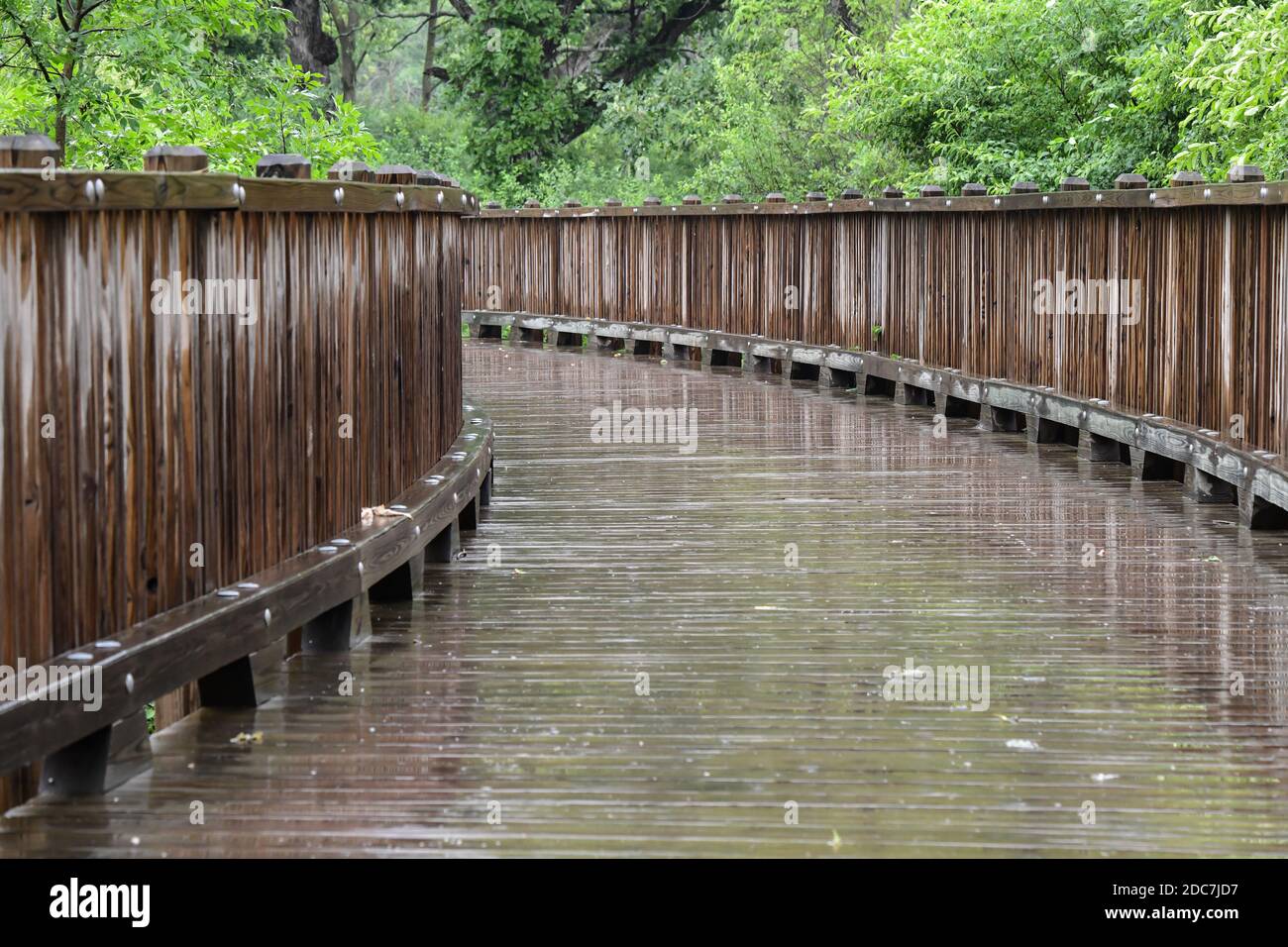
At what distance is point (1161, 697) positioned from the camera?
18.3 ft

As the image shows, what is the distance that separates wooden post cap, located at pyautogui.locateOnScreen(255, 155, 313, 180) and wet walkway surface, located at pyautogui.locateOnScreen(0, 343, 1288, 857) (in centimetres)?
155

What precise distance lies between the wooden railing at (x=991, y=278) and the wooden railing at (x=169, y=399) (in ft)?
13.4

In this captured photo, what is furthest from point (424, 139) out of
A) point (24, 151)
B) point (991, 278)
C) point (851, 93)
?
point (24, 151)

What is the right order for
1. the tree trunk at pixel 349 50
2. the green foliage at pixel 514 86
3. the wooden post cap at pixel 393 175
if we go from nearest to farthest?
the wooden post cap at pixel 393 175 → the green foliage at pixel 514 86 → the tree trunk at pixel 349 50

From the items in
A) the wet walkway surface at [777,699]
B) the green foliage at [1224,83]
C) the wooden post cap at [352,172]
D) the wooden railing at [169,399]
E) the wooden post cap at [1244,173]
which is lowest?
the wet walkway surface at [777,699]

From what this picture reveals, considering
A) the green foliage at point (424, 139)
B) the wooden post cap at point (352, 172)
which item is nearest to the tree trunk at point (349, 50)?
the green foliage at point (424, 139)

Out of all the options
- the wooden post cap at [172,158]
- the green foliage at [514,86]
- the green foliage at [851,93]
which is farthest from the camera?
the green foliage at [514,86]

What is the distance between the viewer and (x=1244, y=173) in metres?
8.93

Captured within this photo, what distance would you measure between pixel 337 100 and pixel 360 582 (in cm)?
834

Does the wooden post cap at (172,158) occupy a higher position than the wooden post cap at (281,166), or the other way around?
the wooden post cap at (281,166)

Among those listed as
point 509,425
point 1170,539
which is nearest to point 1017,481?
point 1170,539

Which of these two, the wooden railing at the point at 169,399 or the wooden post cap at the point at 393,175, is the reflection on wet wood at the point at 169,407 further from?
the wooden post cap at the point at 393,175

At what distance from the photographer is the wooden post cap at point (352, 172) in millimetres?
7105

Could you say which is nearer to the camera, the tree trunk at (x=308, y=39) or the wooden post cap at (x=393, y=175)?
the wooden post cap at (x=393, y=175)
